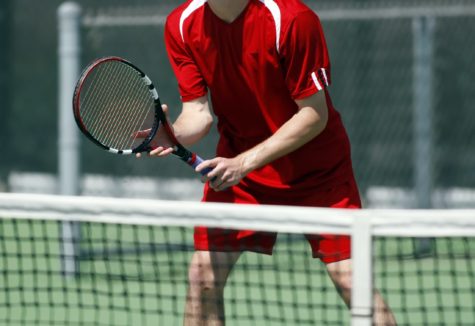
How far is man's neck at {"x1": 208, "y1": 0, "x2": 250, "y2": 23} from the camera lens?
3.56 metres

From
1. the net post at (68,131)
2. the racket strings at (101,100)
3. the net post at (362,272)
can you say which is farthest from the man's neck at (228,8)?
the net post at (68,131)

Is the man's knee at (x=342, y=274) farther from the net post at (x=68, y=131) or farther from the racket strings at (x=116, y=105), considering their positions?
the net post at (x=68, y=131)

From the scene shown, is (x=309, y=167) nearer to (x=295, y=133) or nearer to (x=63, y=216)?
(x=295, y=133)

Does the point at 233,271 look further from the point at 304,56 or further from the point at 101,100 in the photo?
the point at 304,56

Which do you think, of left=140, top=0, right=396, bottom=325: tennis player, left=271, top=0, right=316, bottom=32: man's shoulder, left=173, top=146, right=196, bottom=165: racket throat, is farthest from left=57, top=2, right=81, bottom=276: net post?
left=271, top=0, right=316, bottom=32: man's shoulder

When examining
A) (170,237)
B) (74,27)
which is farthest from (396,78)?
(74,27)

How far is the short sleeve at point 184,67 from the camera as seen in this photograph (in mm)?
3744

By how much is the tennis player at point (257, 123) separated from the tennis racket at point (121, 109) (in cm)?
8

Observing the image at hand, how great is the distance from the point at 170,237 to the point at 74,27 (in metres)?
1.52

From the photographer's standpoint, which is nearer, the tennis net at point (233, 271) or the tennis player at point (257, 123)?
the tennis net at point (233, 271)

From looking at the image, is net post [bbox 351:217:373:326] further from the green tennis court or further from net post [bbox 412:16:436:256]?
net post [bbox 412:16:436:256]

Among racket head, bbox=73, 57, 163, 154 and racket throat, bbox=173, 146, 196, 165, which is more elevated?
A: racket head, bbox=73, 57, 163, 154

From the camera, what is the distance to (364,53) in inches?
290

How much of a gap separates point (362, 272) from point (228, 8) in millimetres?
1070
